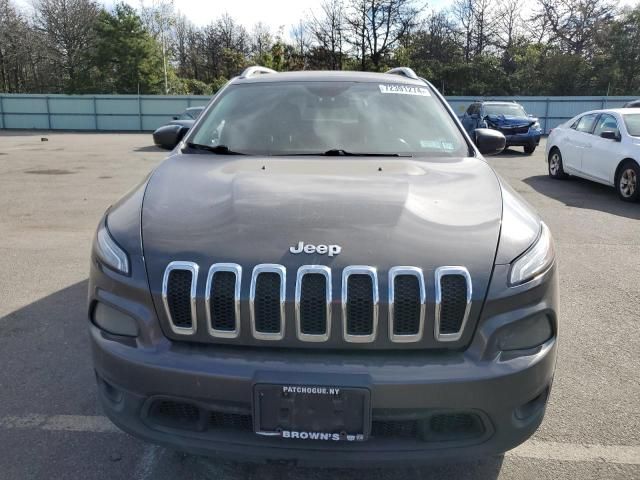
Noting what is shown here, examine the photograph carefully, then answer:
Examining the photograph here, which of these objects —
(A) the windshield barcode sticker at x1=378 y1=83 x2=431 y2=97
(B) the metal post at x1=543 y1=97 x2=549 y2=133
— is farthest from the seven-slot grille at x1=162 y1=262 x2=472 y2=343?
(B) the metal post at x1=543 y1=97 x2=549 y2=133

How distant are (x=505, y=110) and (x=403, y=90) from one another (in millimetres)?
15672

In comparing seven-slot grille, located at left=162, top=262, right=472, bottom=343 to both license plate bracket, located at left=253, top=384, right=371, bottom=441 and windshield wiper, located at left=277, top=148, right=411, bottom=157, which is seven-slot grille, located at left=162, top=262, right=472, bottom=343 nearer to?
license plate bracket, located at left=253, top=384, right=371, bottom=441

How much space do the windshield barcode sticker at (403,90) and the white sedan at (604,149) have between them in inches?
264

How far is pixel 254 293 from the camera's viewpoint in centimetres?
194

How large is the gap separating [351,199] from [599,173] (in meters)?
9.08

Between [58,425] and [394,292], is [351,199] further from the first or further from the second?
[58,425]

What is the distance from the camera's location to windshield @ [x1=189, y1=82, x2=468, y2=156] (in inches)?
130

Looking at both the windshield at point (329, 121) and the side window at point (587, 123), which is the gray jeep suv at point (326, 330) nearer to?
the windshield at point (329, 121)

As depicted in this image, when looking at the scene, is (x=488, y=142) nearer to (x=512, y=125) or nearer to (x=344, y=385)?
(x=344, y=385)

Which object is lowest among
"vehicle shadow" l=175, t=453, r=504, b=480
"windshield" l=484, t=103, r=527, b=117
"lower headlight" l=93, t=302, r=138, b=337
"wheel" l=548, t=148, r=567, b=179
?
"vehicle shadow" l=175, t=453, r=504, b=480

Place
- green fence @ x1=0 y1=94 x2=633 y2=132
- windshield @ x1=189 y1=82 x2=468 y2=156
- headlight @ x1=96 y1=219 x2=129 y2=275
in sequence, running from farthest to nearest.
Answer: green fence @ x1=0 y1=94 x2=633 y2=132
windshield @ x1=189 y1=82 x2=468 y2=156
headlight @ x1=96 y1=219 x2=129 y2=275

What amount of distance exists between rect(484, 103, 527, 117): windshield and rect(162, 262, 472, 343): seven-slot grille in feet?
56.2

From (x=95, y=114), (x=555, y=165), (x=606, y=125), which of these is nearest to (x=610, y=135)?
(x=606, y=125)

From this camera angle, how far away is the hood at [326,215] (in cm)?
202
